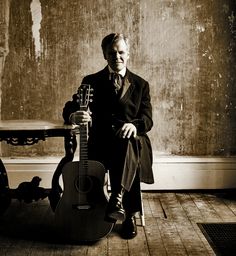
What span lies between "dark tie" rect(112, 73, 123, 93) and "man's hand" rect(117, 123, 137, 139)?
1.12 ft

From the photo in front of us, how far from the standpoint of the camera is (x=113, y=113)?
2.94 m

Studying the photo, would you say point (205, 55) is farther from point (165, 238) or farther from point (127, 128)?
point (165, 238)

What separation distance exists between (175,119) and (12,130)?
5.38 ft

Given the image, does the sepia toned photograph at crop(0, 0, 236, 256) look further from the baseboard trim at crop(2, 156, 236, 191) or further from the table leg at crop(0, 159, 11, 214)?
the table leg at crop(0, 159, 11, 214)

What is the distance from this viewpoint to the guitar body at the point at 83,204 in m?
2.64

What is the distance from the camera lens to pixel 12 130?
2834 millimetres

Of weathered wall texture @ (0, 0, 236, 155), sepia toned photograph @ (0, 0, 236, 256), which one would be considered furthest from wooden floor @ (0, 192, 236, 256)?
weathered wall texture @ (0, 0, 236, 155)

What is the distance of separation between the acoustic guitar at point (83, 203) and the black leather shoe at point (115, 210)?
94 mm

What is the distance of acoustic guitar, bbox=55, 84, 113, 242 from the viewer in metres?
2.64

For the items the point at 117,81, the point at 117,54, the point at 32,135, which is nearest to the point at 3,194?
the point at 32,135

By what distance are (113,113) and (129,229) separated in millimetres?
769

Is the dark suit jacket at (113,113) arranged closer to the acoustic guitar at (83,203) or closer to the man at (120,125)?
the man at (120,125)

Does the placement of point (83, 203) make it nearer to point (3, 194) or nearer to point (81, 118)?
point (81, 118)

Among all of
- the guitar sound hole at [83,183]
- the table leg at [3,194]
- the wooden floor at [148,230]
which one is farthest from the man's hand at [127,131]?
the table leg at [3,194]
